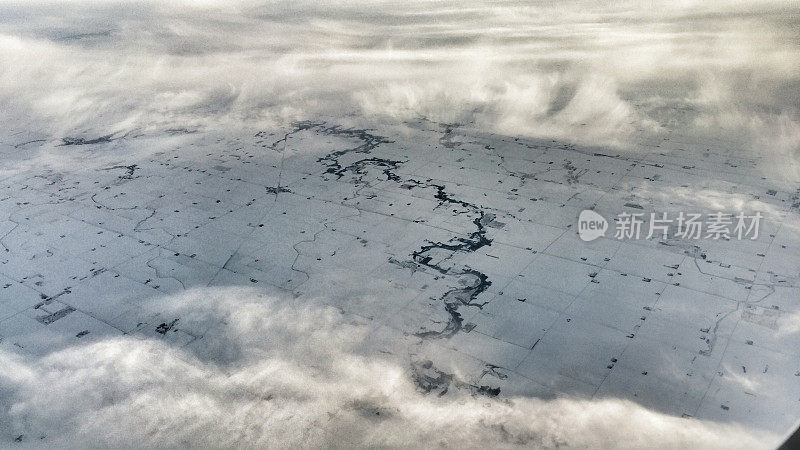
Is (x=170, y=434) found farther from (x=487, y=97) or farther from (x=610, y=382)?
(x=487, y=97)

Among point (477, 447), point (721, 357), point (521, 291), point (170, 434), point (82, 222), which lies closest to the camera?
point (477, 447)

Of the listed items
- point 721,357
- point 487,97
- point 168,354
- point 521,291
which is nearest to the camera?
point 721,357

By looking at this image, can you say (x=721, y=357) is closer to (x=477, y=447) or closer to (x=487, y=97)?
(x=477, y=447)

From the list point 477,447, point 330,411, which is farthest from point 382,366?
point 477,447

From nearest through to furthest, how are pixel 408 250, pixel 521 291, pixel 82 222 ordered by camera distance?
1. pixel 521 291
2. pixel 408 250
3. pixel 82 222

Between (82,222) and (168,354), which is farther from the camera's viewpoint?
(82,222)

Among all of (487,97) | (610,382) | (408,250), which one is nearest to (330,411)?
(610,382)
